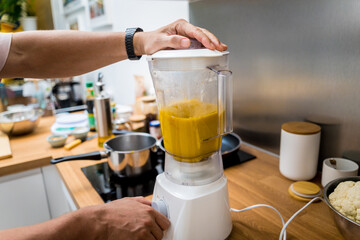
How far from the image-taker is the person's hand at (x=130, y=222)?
0.56 m

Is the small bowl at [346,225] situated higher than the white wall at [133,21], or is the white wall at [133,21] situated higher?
the white wall at [133,21]

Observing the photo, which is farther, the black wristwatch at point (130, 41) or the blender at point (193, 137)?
the black wristwatch at point (130, 41)

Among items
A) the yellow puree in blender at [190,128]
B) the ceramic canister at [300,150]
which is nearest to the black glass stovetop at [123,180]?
the ceramic canister at [300,150]

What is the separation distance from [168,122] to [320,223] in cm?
45

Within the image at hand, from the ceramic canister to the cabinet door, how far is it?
1.02m

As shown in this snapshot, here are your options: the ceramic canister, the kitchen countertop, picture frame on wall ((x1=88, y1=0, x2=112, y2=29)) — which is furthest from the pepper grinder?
picture frame on wall ((x1=88, y1=0, x2=112, y2=29))

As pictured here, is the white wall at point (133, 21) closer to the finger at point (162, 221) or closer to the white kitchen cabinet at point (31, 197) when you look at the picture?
the white kitchen cabinet at point (31, 197)

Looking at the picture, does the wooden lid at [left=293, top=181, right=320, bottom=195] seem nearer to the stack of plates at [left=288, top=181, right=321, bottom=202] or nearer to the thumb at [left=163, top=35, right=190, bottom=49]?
the stack of plates at [left=288, top=181, right=321, bottom=202]

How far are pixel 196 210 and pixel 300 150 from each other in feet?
1.39

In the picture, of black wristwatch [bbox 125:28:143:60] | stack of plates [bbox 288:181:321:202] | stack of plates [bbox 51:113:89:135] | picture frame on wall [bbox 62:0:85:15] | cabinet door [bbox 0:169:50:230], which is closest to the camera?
stack of plates [bbox 288:181:321:202]

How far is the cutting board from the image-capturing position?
3.78 feet

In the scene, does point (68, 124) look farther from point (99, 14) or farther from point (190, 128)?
point (99, 14)

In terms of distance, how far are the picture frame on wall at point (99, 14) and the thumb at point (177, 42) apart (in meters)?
1.76

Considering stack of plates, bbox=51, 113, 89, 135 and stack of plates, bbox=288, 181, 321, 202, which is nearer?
stack of plates, bbox=288, 181, 321, 202
